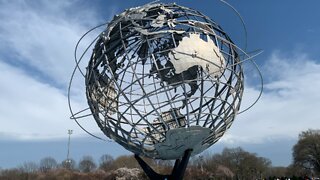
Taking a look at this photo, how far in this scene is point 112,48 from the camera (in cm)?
1357

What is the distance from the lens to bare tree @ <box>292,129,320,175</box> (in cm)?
5809

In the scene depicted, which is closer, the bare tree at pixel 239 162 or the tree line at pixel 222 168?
the tree line at pixel 222 168

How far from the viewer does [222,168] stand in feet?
195

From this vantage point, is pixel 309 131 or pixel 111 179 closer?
pixel 111 179

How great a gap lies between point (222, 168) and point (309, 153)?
13310 millimetres

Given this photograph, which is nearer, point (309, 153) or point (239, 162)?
point (309, 153)

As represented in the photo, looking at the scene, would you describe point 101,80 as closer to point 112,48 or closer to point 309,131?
point 112,48

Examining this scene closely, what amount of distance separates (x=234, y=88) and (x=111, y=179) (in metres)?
40.0

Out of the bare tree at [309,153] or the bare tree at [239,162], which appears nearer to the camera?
the bare tree at [309,153]

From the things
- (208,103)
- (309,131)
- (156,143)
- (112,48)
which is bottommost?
(156,143)

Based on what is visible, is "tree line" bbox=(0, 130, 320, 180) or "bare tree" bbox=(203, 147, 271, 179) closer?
"tree line" bbox=(0, 130, 320, 180)

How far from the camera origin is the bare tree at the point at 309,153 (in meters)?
58.1

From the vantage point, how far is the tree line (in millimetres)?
53312

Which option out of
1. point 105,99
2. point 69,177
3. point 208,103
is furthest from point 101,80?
point 69,177
